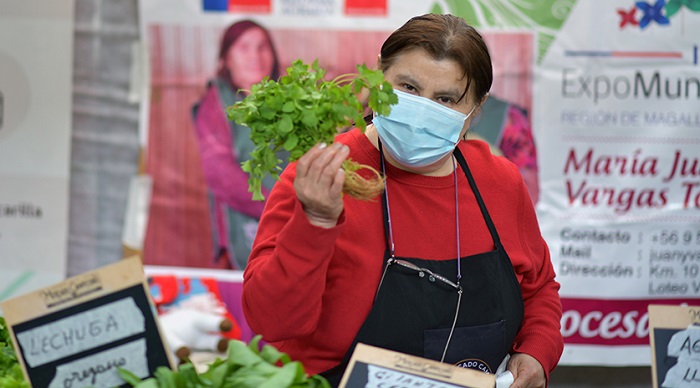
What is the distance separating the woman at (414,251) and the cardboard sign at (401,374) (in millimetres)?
180

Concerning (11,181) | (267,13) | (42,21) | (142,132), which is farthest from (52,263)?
(267,13)

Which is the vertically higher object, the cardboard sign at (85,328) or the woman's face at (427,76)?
the woman's face at (427,76)

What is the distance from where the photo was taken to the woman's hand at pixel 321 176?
1607 mm

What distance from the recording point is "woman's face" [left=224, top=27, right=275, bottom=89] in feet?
13.0

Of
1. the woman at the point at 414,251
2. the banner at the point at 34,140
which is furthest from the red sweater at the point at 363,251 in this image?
the banner at the point at 34,140

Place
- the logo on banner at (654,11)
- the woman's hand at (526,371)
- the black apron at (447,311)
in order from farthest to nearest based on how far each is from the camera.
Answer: the logo on banner at (654,11), the woman's hand at (526,371), the black apron at (447,311)

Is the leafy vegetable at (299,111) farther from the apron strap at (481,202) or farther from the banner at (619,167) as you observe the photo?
the banner at (619,167)

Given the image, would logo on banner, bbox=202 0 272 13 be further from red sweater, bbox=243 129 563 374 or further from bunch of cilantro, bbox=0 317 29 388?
bunch of cilantro, bbox=0 317 29 388

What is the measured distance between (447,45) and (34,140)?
9.26 feet

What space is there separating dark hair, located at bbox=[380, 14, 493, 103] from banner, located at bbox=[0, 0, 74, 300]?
101 inches

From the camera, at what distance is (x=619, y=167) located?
153 inches

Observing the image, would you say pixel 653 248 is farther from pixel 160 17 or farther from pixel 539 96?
pixel 160 17

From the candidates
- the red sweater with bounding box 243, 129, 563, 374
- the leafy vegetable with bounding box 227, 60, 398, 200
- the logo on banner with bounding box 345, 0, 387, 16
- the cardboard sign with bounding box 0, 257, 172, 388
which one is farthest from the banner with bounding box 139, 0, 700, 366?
the cardboard sign with bounding box 0, 257, 172, 388

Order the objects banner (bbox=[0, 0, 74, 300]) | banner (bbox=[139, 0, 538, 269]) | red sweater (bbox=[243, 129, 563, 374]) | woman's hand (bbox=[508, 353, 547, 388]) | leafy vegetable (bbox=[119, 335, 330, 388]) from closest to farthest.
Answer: leafy vegetable (bbox=[119, 335, 330, 388]) < red sweater (bbox=[243, 129, 563, 374]) < woman's hand (bbox=[508, 353, 547, 388]) < banner (bbox=[139, 0, 538, 269]) < banner (bbox=[0, 0, 74, 300])
